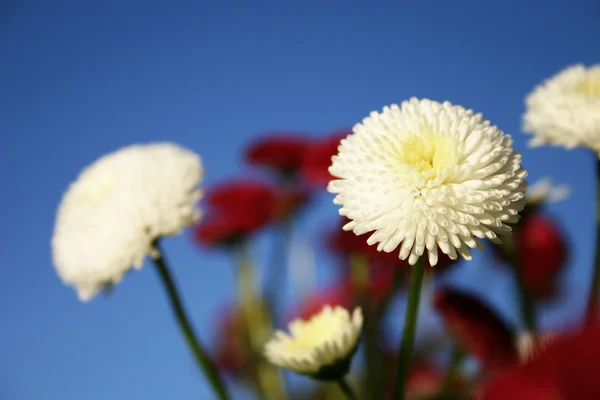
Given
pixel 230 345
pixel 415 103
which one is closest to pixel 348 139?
pixel 415 103

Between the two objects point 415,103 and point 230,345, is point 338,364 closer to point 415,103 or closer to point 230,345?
point 415,103

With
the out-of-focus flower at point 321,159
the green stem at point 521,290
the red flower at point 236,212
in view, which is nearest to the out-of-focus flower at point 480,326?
the green stem at point 521,290

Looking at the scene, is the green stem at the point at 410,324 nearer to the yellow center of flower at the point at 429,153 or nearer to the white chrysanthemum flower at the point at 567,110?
the yellow center of flower at the point at 429,153

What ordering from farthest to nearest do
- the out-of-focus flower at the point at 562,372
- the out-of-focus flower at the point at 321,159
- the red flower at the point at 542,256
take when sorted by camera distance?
the red flower at the point at 542,256 → the out-of-focus flower at the point at 321,159 → the out-of-focus flower at the point at 562,372

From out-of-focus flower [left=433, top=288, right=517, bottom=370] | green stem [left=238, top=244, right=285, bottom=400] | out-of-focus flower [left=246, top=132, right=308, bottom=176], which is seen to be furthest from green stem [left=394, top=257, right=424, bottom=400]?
out-of-focus flower [left=246, top=132, right=308, bottom=176]


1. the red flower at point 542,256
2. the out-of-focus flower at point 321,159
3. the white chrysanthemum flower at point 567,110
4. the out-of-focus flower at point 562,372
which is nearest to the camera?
the out-of-focus flower at point 562,372

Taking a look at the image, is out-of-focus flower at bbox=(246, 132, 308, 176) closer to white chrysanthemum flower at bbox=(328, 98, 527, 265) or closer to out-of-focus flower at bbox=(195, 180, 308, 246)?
out-of-focus flower at bbox=(195, 180, 308, 246)

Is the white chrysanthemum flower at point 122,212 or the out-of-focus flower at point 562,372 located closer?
the out-of-focus flower at point 562,372
